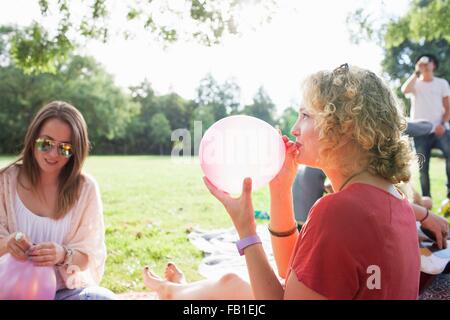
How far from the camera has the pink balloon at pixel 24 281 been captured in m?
2.09

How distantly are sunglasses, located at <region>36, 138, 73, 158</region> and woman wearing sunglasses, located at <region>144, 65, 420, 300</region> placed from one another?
3.51 feet

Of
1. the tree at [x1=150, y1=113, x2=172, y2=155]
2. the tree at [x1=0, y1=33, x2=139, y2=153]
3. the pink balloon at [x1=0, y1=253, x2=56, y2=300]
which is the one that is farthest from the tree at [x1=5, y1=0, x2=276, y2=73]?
the tree at [x1=150, y1=113, x2=172, y2=155]

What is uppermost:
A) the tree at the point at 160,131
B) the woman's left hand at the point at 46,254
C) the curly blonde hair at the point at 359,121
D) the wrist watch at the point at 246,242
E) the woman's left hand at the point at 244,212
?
the curly blonde hair at the point at 359,121

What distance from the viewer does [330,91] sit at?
168 centimetres

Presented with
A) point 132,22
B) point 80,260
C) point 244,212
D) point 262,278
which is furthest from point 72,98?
point 262,278

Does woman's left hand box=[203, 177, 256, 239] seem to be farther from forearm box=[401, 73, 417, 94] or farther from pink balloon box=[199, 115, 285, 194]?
forearm box=[401, 73, 417, 94]

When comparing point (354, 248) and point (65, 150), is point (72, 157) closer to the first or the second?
point (65, 150)

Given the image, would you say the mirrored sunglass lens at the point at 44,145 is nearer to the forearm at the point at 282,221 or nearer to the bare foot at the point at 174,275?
the bare foot at the point at 174,275

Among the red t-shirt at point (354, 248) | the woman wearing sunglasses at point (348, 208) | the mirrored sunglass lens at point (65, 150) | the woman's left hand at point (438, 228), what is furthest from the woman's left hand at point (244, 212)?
the woman's left hand at point (438, 228)

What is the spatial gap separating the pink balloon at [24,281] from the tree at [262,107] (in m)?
43.2

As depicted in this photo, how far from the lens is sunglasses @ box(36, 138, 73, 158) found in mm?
2555

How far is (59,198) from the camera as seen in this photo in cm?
258

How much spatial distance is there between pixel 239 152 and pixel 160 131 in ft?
137
